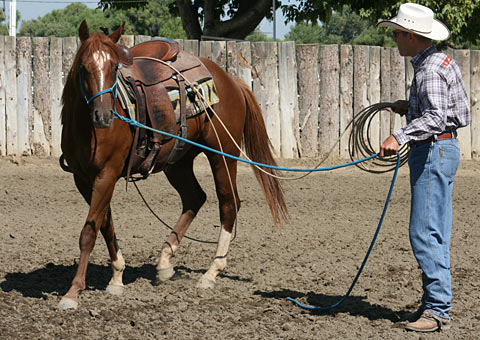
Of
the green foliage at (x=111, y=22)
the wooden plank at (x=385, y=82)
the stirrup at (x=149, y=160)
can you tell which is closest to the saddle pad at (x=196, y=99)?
the stirrup at (x=149, y=160)

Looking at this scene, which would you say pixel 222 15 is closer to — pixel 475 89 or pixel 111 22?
pixel 475 89

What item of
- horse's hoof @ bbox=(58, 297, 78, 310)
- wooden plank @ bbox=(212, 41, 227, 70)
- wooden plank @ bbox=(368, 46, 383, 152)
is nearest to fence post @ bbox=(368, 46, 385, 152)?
wooden plank @ bbox=(368, 46, 383, 152)

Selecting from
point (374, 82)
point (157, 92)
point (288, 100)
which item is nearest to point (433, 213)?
point (157, 92)

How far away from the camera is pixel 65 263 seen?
6.21 m

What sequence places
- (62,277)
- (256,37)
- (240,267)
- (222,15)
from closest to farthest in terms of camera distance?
(62,277)
(240,267)
(222,15)
(256,37)

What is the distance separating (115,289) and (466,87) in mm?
8787

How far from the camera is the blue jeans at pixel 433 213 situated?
4.33 metres

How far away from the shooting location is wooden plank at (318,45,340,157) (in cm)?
1169

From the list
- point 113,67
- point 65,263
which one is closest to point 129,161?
point 113,67

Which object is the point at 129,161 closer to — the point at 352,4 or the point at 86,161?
the point at 86,161

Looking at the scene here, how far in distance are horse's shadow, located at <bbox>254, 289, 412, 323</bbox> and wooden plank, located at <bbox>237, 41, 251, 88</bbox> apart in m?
6.65

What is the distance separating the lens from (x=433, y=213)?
4.37m

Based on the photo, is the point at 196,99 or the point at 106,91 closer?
the point at 106,91

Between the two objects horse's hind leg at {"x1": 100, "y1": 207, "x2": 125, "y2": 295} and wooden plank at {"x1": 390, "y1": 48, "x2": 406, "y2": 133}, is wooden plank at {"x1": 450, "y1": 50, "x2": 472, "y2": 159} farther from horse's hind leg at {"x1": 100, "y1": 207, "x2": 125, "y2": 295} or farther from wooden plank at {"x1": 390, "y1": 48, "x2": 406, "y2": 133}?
horse's hind leg at {"x1": 100, "y1": 207, "x2": 125, "y2": 295}
